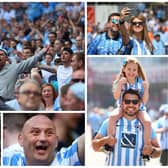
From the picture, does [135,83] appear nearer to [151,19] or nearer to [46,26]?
[151,19]

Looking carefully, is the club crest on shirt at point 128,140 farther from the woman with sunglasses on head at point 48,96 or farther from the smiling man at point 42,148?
the woman with sunglasses on head at point 48,96

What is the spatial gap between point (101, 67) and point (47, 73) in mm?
455

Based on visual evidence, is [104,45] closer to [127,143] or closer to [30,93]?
[30,93]

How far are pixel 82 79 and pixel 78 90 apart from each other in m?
0.10

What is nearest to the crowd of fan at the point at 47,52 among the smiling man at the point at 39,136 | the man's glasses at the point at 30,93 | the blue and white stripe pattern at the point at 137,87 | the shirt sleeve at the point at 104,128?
the man's glasses at the point at 30,93

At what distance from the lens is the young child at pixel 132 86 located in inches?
143

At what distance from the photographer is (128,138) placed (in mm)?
3672

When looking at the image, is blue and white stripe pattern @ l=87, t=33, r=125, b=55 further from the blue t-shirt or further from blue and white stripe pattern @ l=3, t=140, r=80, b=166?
blue and white stripe pattern @ l=3, t=140, r=80, b=166

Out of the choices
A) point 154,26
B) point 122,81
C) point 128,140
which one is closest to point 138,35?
point 154,26

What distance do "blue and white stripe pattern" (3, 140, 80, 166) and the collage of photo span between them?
0.04 feet

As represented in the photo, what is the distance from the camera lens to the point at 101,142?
12.0 feet

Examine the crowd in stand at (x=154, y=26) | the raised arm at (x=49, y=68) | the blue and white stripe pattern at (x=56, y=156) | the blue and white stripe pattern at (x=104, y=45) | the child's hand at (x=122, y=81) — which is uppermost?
the crowd in stand at (x=154, y=26)

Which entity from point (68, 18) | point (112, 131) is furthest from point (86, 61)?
point (112, 131)

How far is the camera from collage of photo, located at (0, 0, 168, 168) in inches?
143
